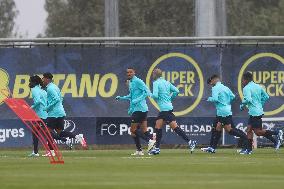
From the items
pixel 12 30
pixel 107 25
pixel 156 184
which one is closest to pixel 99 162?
pixel 156 184

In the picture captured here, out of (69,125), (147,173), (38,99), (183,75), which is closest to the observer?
(147,173)

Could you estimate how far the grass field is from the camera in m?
18.1

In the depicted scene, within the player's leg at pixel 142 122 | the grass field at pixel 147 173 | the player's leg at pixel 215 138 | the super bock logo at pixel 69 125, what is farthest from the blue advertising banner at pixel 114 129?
the grass field at pixel 147 173

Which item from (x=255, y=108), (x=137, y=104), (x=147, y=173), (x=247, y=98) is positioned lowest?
(x=147, y=173)

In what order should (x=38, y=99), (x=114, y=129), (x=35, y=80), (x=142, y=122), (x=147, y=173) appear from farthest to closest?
(x=114, y=129) → (x=142, y=122) → (x=38, y=99) → (x=35, y=80) → (x=147, y=173)

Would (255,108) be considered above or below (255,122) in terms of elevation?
above

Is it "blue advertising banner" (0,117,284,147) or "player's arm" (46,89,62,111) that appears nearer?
"player's arm" (46,89,62,111)

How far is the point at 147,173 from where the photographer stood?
2109cm

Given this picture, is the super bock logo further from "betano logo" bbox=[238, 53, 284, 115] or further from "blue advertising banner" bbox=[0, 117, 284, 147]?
"betano logo" bbox=[238, 53, 284, 115]

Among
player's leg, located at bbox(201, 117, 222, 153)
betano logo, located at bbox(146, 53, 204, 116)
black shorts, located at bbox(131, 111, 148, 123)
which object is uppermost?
betano logo, located at bbox(146, 53, 204, 116)

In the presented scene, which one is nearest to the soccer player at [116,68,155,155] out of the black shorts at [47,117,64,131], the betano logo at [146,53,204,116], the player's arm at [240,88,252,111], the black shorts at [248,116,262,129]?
the black shorts at [47,117,64,131]

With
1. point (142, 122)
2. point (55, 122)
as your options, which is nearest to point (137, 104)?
point (142, 122)

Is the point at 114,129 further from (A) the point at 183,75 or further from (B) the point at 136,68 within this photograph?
(A) the point at 183,75

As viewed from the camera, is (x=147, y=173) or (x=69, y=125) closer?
(x=147, y=173)
